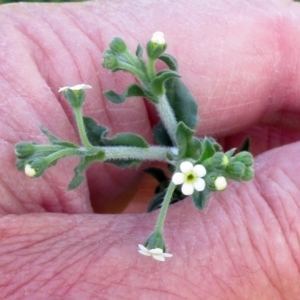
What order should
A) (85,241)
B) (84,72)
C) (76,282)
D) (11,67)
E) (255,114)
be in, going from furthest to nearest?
(255,114)
(84,72)
(11,67)
(85,241)
(76,282)

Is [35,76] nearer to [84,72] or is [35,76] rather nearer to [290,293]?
[84,72]

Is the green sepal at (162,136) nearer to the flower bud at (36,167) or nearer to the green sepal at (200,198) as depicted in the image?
the green sepal at (200,198)

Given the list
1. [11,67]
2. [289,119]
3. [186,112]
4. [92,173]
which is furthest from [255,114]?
[11,67]

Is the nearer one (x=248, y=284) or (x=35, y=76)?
(x=248, y=284)

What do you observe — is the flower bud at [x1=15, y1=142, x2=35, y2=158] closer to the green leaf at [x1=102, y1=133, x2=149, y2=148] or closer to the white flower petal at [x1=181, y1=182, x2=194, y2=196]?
the green leaf at [x1=102, y1=133, x2=149, y2=148]

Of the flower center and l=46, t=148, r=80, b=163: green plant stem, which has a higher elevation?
l=46, t=148, r=80, b=163: green plant stem

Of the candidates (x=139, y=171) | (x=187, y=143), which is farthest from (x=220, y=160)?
(x=139, y=171)

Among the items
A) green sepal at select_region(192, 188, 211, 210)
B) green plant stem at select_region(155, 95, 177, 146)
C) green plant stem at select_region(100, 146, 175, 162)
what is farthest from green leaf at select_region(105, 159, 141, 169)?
green sepal at select_region(192, 188, 211, 210)
